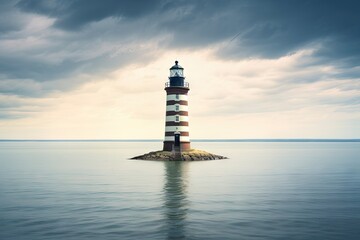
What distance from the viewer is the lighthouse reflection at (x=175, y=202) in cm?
2041

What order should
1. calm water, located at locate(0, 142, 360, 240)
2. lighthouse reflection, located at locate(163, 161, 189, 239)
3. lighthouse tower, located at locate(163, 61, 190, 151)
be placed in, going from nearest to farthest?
1. calm water, located at locate(0, 142, 360, 240)
2. lighthouse reflection, located at locate(163, 161, 189, 239)
3. lighthouse tower, located at locate(163, 61, 190, 151)

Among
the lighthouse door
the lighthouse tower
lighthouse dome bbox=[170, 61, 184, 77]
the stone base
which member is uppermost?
lighthouse dome bbox=[170, 61, 184, 77]

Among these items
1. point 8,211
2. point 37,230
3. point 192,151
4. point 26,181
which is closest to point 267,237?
point 37,230

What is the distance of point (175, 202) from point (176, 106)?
110 ft

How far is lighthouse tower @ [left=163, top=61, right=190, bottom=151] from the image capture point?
61.4 m

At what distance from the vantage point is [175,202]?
2902cm

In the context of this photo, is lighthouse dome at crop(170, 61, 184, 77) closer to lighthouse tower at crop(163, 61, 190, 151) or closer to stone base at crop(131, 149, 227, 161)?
lighthouse tower at crop(163, 61, 190, 151)

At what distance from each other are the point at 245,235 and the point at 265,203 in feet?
31.7

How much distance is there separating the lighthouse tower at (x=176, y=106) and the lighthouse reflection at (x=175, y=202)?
33.0ft

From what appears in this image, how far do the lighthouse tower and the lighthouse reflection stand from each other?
1004cm

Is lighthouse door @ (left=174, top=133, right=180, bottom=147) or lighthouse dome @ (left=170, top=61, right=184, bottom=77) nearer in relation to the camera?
lighthouse dome @ (left=170, top=61, right=184, bottom=77)

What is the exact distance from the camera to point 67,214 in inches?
941

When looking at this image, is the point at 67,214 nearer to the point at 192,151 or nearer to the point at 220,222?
the point at 220,222

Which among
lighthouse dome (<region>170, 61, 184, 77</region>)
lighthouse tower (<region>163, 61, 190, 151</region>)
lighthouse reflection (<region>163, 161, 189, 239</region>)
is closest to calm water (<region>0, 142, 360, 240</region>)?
lighthouse reflection (<region>163, 161, 189, 239</region>)
